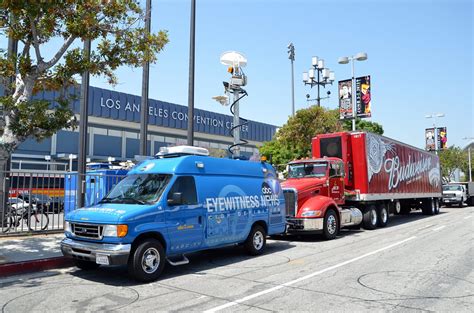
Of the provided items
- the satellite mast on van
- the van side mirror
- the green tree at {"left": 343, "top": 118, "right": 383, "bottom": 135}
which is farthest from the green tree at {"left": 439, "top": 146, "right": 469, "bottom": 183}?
the van side mirror

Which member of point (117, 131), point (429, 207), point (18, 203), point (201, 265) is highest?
point (117, 131)

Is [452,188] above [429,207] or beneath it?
above

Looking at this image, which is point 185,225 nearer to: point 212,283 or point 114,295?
point 212,283

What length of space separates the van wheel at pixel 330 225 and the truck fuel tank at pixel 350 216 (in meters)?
0.84

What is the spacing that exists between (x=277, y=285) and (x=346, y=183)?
9504 millimetres

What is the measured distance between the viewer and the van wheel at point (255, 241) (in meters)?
10.0

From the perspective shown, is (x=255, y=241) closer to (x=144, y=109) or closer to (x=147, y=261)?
(x=147, y=261)

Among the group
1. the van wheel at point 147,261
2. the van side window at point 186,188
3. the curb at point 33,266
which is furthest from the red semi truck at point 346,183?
the curb at point 33,266

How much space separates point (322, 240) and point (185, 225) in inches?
256

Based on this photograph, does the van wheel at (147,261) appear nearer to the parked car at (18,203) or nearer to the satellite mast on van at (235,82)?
the satellite mast on van at (235,82)

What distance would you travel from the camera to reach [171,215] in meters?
7.88

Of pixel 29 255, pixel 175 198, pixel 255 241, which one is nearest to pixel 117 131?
pixel 29 255

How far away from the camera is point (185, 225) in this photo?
26.8 feet

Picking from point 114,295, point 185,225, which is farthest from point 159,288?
point 185,225
